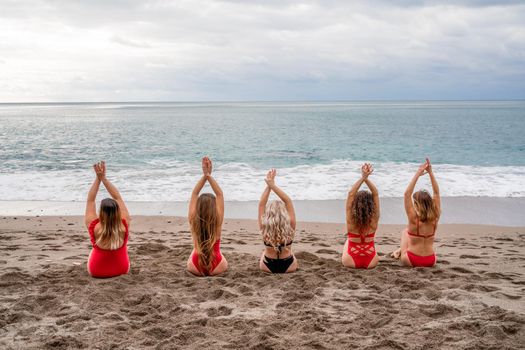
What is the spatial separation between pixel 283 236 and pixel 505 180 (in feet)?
44.3

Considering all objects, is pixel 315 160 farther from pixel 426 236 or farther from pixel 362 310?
pixel 362 310

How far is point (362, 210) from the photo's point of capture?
602cm

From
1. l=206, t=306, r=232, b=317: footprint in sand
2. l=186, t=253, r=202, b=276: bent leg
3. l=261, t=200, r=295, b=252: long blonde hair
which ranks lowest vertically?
l=206, t=306, r=232, b=317: footprint in sand

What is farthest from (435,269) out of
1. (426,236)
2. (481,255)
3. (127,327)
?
(127,327)

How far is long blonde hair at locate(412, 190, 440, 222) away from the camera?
6078 millimetres

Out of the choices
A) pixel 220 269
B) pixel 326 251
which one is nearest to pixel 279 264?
pixel 220 269

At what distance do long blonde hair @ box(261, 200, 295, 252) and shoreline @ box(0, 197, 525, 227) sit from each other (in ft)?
16.3

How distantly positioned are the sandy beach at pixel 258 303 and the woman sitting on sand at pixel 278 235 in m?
0.19

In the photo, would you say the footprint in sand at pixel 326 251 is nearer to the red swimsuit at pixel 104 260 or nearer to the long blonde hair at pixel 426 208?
the long blonde hair at pixel 426 208

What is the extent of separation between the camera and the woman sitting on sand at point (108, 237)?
5520 millimetres

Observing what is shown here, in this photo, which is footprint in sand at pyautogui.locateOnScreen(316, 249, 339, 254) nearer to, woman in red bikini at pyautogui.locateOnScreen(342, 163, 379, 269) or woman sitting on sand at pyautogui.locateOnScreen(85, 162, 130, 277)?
woman in red bikini at pyautogui.locateOnScreen(342, 163, 379, 269)

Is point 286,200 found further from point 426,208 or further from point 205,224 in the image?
point 426,208

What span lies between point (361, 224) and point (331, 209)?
593cm

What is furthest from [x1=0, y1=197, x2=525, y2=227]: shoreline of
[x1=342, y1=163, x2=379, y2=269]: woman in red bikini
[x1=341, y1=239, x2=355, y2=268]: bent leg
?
[x1=342, y1=163, x2=379, y2=269]: woman in red bikini
